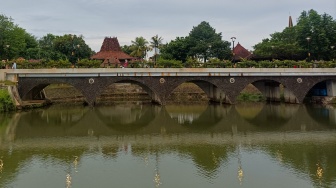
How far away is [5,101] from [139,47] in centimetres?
4323

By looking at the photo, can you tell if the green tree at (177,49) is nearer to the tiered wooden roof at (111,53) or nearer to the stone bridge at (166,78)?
the tiered wooden roof at (111,53)

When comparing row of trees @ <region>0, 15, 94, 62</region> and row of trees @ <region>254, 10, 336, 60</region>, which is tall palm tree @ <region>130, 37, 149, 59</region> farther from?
row of trees @ <region>254, 10, 336, 60</region>

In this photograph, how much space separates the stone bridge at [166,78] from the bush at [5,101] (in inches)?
94.9

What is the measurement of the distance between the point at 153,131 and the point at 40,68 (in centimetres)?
1608

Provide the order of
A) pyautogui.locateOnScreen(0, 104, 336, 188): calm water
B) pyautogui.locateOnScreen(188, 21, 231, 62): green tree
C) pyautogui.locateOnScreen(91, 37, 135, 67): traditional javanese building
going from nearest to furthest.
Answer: pyautogui.locateOnScreen(0, 104, 336, 188): calm water < pyautogui.locateOnScreen(188, 21, 231, 62): green tree < pyautogui.locateOnScreen(91, 37, 135, 67): traditional javanese building

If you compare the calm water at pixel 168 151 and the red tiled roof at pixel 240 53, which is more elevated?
the red tiled roof at pixel 240 53

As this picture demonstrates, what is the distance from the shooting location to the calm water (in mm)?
12008

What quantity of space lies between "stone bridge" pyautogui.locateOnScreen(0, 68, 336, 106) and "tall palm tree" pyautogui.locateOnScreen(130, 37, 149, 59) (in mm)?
34249

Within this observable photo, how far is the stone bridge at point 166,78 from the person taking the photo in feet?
104

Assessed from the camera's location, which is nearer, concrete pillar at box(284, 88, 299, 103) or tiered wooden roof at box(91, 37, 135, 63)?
concrete pillar at box(284, 88, 299, 103)

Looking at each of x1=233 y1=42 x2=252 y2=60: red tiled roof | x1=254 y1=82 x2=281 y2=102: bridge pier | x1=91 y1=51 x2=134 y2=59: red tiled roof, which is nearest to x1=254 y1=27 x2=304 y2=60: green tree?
x1=233 y1=42 x2=252 y2=60: red tiled roof

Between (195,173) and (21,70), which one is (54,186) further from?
(21,70)

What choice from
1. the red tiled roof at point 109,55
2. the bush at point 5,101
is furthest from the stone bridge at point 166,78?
the red tiled roof at point 109,55

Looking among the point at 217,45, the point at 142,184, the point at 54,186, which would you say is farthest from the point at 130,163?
the point at 217,45
